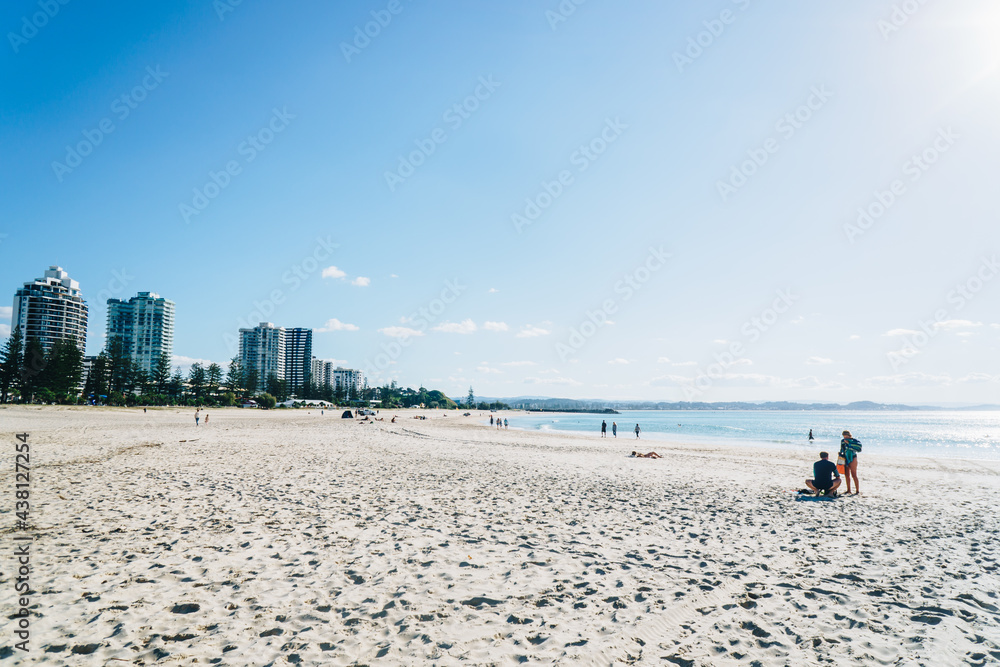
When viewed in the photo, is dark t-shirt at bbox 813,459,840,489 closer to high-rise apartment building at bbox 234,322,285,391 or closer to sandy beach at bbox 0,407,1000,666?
sandy beach at bbox 0,407,1000,666

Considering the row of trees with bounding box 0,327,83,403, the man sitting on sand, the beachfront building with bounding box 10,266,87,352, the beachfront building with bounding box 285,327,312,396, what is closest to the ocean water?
the man sitting on sand

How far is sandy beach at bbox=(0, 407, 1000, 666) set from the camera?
4.12 m

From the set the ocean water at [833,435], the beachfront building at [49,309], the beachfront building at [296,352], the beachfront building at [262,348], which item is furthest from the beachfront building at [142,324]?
the ocean water at [833,435]

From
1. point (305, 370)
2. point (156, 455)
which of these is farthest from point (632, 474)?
point (305, 370)

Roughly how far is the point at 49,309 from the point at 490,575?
5453 inches

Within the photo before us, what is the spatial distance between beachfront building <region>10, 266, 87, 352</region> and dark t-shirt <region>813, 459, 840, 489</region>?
12949 centimetres

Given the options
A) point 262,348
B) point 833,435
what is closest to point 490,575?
point 833,435

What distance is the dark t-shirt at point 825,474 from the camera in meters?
11.7

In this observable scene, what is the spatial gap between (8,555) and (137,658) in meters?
3.86

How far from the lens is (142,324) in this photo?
450ft

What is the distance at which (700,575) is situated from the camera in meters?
5.94

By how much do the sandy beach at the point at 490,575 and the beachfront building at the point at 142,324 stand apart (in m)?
153

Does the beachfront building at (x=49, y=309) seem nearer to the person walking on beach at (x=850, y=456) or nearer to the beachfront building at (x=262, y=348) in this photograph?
the beachfront building at (x=262, y=348)

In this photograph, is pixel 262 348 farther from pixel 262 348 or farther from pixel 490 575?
pixel 490 575
